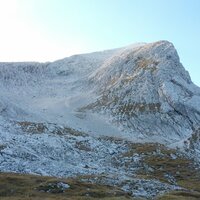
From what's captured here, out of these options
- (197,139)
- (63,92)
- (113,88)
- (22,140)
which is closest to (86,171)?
(22,140)

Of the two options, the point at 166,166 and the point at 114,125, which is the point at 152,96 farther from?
the point at 166,166

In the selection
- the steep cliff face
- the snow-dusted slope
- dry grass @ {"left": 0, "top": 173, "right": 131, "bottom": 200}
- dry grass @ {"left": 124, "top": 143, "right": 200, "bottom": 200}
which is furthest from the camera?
the steep cliff face

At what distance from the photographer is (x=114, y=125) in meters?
152

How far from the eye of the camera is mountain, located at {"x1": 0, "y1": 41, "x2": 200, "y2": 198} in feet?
238

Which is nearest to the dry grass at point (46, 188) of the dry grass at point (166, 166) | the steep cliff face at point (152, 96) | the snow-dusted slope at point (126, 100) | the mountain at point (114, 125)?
the mountain at point (114, 125)

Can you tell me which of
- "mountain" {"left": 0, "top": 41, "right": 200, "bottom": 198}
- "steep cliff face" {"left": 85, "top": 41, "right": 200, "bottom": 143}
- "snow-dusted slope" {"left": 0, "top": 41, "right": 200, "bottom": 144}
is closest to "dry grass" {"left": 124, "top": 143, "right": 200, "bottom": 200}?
"mountain" {"left": 0, "top": 41, "right": 200, "bottom": 198}

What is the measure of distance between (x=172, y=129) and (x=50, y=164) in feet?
292

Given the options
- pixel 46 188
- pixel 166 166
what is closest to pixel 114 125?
pixel 166 166

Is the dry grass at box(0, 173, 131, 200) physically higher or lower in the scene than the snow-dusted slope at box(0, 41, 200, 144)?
lower

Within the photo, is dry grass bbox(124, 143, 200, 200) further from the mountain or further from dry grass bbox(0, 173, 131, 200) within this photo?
dry grass bbox(0, 173, 131, 200)

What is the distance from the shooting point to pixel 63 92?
193500mm

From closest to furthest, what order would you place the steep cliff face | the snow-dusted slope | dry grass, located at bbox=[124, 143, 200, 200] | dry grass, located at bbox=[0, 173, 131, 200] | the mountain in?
1. dry grass, located at bbox=[0, 173, 131, 200]
2. the mountain
3. dry grass, located at bbox=[124, 143, 200, 200]
4. the snow-dusted slope
5. the steep cliff face

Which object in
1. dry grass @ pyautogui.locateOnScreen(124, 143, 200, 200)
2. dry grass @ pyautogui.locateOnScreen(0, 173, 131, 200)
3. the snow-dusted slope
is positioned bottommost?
dry grass @ pyautogui.locateOnScreen(124, 143, 200, 200)

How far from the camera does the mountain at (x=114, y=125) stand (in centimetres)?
7244
